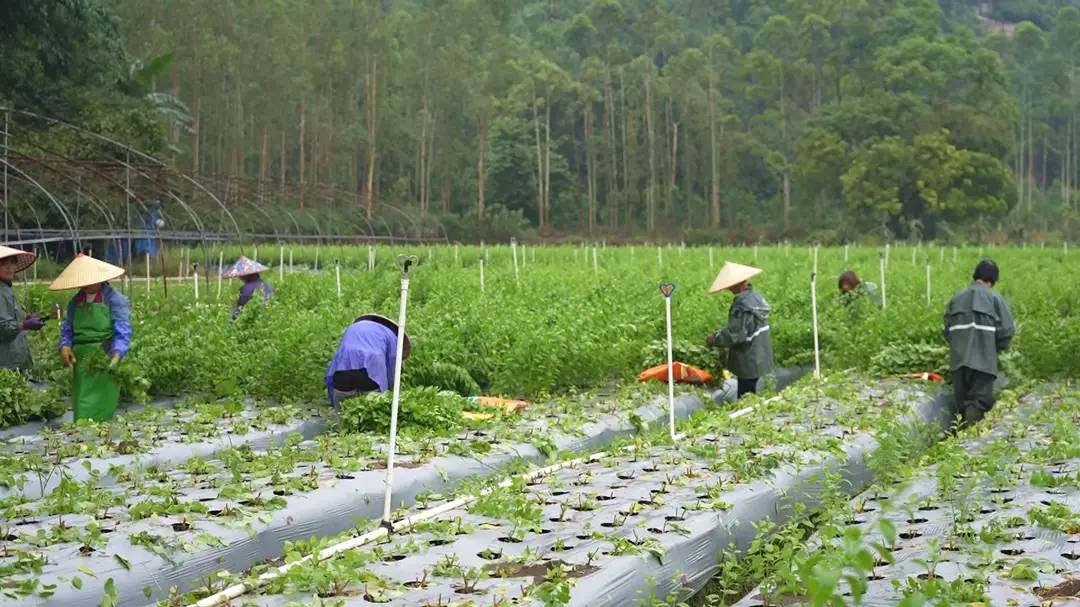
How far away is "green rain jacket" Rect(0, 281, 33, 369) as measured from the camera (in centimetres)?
858

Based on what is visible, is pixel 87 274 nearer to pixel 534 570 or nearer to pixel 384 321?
pixel 384 321

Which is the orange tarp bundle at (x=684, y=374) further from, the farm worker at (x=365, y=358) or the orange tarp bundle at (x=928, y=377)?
the farm worker at (x=365, y=358)

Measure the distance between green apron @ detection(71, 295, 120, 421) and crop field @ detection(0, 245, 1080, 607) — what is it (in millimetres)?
267

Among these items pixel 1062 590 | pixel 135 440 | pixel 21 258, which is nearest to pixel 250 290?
pixel 21 258

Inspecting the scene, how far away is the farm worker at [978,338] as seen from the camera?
924 cm

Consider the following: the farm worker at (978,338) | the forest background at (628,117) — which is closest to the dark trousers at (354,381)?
the farm worker at (978,338)

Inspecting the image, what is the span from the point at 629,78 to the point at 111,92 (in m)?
36.0

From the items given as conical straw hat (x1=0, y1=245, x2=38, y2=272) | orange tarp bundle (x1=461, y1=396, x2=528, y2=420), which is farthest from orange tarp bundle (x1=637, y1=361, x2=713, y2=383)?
conical straw hat (x1=0, y1=245, x2=38, y2=272)

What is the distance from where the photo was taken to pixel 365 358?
8125mm

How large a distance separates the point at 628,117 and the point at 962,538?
187ft

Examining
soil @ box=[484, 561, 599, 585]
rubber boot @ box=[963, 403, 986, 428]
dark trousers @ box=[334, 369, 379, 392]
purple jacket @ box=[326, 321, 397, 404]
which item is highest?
purple jacket @ box=[326, 321, 397, 404]

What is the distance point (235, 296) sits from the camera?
15328mm

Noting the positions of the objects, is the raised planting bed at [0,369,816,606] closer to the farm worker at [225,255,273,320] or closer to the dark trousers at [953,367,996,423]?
the dark trousers at [953,367,996,423]

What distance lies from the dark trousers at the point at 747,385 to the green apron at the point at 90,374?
5082 millimetres
